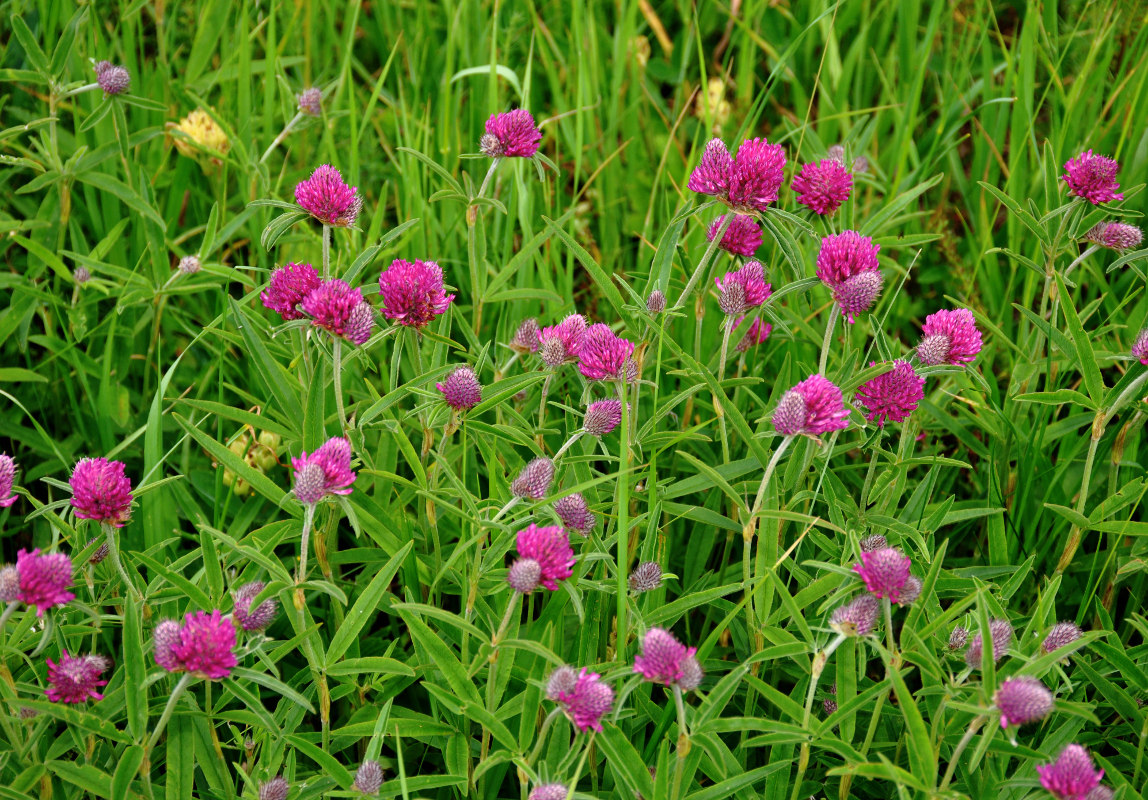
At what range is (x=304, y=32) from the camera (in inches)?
196

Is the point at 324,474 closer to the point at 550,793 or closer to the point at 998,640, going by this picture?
the point at 550,793

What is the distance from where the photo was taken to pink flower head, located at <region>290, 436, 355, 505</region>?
2.02 meters

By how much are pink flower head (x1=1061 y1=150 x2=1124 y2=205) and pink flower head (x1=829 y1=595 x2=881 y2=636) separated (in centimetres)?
147

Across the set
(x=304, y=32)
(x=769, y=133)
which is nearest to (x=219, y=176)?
(x=304, y=32)

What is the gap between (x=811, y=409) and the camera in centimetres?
212

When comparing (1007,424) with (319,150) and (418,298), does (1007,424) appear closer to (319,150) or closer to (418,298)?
(418,298)

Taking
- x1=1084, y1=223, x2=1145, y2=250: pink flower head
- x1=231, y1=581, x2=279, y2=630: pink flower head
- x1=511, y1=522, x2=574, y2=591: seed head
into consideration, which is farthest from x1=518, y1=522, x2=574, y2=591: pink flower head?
x1=1084, y1=223, x2=1145, y2=250: pink flower head

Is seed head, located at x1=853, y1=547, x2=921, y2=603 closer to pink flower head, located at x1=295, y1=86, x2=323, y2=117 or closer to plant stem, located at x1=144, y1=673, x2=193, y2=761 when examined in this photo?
plant stem, located at x1=144, y1=673, x2=193, y2=761

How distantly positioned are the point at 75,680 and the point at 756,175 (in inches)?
72.0

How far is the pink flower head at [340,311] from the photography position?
7.26ft

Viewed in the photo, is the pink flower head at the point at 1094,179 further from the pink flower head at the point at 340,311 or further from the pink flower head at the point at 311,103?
the pink flower head at the point at 311,103

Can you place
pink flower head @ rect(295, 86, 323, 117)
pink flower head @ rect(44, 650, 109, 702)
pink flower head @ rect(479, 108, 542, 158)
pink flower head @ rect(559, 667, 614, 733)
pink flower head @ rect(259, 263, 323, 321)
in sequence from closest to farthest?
pink flower head @ rect(559, 667, 614, 733) → pink flower head @ rect(44, 650, 109, 702) → pink flower head @ rect(259, 263, 323, 321) → pink flower head @ rect(479, 108, 542, 158) → pink flower head @ rect(295, 86, 323, 117)

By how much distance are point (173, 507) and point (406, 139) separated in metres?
1.74

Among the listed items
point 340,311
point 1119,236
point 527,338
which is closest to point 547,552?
point 340,311
